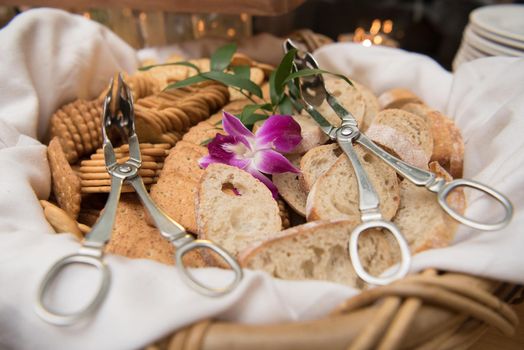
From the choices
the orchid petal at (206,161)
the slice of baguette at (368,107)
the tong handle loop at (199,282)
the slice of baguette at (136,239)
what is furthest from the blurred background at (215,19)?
the tong handle loop at (199,282)

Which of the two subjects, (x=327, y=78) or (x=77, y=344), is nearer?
(x=77, y=344)

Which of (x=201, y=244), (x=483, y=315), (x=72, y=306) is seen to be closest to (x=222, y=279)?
(x=201, y=244)

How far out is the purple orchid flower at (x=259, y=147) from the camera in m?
0.86

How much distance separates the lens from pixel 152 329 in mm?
514

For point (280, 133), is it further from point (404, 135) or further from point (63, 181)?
point (63, 181)

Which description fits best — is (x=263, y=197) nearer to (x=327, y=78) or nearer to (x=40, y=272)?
(x=40, y=272)

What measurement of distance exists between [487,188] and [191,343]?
52 cm

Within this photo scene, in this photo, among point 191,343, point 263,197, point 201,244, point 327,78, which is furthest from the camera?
point 327,78

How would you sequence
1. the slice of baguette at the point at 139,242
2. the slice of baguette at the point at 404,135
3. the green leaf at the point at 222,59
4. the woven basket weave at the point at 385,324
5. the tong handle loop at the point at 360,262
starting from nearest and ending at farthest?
the woven basket weave at the point at 385,324
the tong handle loop at the point at 360,262
the slice of baguette at the point at 139,242
the slice of baguette at the point at 404,135
the green leaf at the point at 222,59

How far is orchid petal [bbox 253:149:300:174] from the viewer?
85 centimetres

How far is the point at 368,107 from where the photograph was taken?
111 centimetres

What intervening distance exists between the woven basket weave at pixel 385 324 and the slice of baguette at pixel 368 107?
0.59 m

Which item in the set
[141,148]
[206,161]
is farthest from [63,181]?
[206,161]

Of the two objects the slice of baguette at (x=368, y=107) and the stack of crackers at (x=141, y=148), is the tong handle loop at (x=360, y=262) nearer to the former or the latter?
the stack of crackers at (x=141, y=148)
